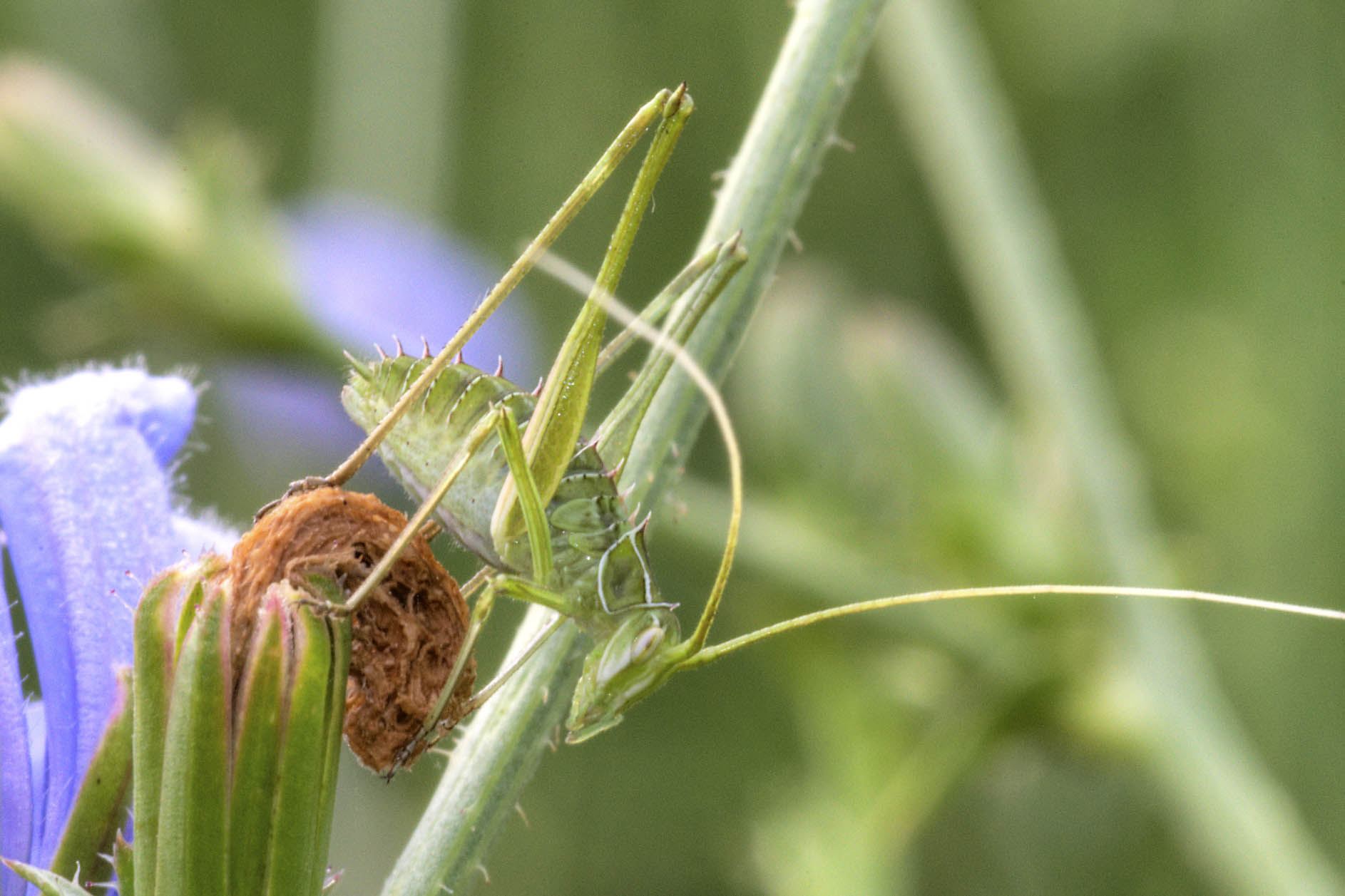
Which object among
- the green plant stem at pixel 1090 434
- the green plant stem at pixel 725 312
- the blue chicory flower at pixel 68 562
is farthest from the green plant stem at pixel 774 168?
the green plant stem at pixel 1090 434

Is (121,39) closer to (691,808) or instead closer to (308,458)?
(308,458)

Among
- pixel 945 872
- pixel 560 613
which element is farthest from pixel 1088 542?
pixel 945 872

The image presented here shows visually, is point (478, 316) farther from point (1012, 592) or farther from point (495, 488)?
point (1012, 592)

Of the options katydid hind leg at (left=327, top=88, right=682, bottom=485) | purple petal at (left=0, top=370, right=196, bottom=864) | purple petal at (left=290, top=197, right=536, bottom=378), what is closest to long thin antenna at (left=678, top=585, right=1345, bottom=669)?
katydid hind leg at (left=327, top=88, right=682, bottom=485)

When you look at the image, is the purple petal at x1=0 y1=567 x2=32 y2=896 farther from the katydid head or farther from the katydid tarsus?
the katydid head

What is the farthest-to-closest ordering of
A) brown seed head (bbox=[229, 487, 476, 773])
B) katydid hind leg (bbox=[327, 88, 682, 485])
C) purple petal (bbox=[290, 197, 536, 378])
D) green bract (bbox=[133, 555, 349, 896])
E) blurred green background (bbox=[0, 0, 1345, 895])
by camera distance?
purple petal (bbox=[290, 197, 536, 378]) → blurred green background (bbox=[0, 0, 1345, 895]) → katydid hind leg (bbox=[327, 88, 682, 485]) → brown seed head (bbox=[229, 487, 476, 773]) → green bract (bbox=[133, 555, 349, 896])

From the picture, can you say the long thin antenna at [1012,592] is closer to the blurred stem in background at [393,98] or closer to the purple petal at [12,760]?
→ the purple petal at [12,760]

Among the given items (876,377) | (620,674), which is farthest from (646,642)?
(876,377)
